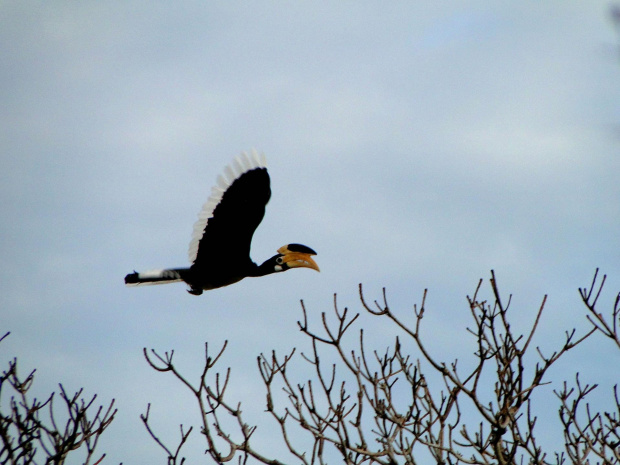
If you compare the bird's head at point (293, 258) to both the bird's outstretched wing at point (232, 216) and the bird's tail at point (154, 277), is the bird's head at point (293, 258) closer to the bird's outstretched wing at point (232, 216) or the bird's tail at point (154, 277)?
the bird's outstretched wing at point (232, 216)

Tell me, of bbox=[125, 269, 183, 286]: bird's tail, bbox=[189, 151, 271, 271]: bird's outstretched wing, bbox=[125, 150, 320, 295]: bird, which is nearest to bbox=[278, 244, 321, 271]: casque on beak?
bbox=[125, 150, 320, 295]: bird

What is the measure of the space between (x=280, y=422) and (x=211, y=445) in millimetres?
490

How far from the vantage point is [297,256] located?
837 cm

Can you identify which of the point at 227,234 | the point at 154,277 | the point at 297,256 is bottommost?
the point at 154,277

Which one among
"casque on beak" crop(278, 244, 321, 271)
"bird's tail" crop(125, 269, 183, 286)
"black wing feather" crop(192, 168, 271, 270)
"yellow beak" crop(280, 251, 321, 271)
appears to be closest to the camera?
"bird's tail" crop(125, 269, 183, 286)

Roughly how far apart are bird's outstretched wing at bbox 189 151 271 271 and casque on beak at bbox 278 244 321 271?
501 mm

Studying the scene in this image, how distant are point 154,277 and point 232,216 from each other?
1179 mm

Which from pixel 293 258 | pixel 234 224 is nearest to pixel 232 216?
pixel 234 224

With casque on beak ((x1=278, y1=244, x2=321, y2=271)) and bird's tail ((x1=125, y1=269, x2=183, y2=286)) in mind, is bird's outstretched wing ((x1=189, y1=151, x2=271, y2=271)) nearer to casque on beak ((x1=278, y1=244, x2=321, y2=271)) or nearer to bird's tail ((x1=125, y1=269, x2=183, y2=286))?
bird's tail ((x1=125, y1=269, x2=183, y2=286))

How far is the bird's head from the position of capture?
8.13 meters

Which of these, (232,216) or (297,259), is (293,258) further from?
(232,216)

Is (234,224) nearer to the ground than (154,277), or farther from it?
farther from it

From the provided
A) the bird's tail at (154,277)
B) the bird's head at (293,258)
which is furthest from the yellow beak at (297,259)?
the bird's tail at (154,277)

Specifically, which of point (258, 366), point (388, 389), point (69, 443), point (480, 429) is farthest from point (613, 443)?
point (69, 443)
